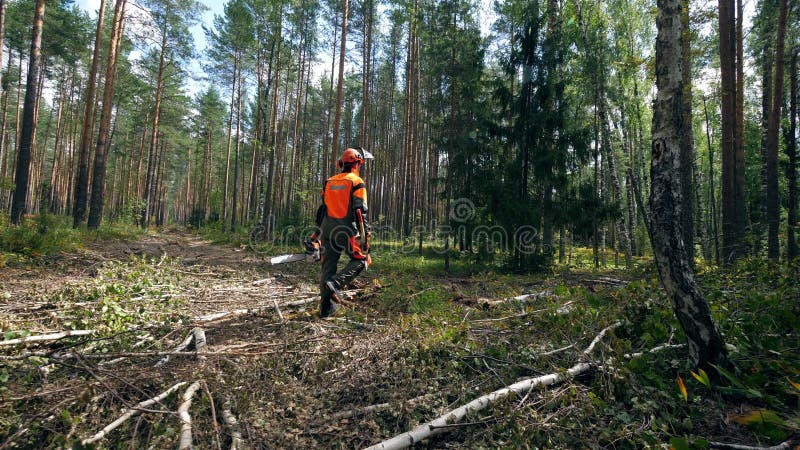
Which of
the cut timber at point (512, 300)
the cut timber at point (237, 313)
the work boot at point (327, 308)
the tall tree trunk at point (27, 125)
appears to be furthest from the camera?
the tall tree trunk at point (27, 125)

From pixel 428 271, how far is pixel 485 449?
32.8 feet

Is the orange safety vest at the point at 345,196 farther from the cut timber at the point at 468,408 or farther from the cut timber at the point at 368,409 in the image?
the cut timber at the point at 468,408

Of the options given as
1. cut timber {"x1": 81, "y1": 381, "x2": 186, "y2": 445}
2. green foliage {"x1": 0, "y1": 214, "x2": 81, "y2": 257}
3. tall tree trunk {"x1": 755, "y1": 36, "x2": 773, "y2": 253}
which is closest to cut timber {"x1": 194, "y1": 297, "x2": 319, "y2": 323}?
cut timber {"x1": 81, "y1": 381, "x2": 186, "y2": 445}

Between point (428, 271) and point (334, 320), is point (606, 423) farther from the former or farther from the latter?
point (428, 271)

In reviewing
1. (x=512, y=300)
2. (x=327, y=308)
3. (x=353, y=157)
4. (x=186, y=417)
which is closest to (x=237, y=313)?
(x=327, y=308)

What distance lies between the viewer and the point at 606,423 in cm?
255

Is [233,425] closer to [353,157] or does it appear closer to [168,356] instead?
[168,356]

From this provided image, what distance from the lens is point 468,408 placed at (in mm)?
2617

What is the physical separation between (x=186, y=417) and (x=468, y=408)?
1.98 metres

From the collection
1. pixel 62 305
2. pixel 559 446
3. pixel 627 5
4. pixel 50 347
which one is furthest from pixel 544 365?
pixel 627 5

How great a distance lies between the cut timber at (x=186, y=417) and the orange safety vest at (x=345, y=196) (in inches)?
114

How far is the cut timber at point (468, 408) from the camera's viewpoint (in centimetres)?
229

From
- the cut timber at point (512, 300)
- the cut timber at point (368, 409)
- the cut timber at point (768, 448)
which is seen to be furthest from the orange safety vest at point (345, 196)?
the cut timber at point (768, 448)

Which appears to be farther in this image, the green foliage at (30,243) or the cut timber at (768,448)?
the green foliage at (30,243)
